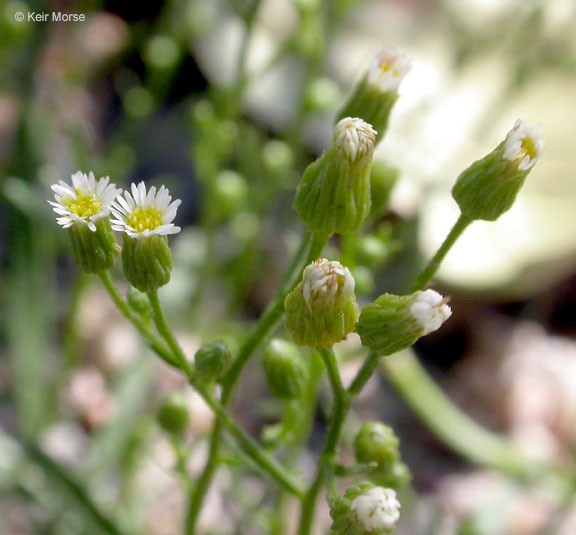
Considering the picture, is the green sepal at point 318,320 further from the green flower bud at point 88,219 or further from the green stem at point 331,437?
the green flower bud at point 88,219

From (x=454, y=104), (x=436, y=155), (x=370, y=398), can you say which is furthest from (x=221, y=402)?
(x=454, y=104)

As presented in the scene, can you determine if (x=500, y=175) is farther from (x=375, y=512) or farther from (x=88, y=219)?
(x=88, y=219)

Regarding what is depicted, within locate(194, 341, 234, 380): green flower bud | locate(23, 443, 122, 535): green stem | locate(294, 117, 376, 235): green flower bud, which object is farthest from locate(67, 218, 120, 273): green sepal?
locate(23, 443, 122, 535): green stem

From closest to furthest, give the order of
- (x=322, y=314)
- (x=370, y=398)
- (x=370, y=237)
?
(x=322, y=314), (x=370, y=237), (x=370, y=398)

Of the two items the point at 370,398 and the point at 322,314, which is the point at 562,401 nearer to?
the point at 370,398

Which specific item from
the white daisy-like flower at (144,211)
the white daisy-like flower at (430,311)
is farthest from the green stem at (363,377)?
the white daisy-like flower at (144,211)

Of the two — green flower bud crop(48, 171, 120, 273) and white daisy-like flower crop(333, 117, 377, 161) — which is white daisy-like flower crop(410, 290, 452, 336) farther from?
green flower bud crop(48, 171, 120, 273)
